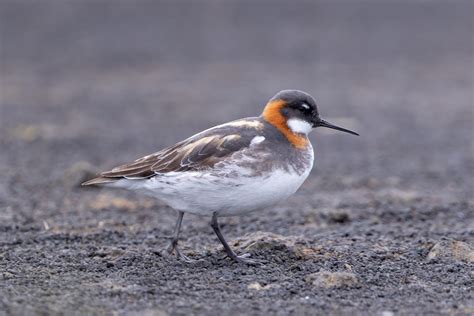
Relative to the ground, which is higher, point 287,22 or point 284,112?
point 284,112

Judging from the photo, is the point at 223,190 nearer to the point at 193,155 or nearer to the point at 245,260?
the point at 193,155

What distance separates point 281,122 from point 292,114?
0.17 metres

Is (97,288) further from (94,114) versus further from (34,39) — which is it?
(34,39)

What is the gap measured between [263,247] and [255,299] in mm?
1577

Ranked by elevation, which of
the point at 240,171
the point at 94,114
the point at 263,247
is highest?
the point at 240,171

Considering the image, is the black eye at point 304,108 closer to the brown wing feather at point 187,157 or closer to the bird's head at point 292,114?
the bird's head at point 292,114

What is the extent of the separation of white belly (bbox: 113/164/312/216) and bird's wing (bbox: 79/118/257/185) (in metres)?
0.10

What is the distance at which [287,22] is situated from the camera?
31.2 metres

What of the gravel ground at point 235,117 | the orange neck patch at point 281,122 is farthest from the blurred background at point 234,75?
the orange neck patch at point 281,122

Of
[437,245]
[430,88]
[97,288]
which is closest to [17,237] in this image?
[97,288]

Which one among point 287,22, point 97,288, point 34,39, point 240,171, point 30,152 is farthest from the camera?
point 287,22

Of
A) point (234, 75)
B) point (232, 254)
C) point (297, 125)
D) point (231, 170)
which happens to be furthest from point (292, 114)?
point (234, 75)

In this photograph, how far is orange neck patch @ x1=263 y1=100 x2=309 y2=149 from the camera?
373 inches

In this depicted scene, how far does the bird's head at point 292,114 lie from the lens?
9609 mm
